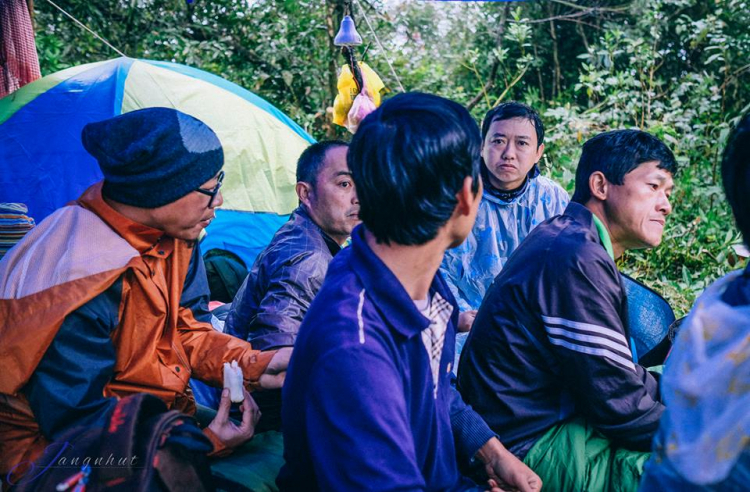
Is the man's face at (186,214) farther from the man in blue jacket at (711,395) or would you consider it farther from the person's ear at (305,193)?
the man in blue jacket at (711,395)

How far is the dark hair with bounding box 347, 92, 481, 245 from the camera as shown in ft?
4.44

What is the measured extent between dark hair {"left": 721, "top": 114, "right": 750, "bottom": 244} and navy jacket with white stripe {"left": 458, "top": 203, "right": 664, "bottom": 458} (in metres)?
0.69

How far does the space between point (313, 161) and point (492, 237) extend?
135 centimetres

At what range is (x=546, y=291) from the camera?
1985 millimetres

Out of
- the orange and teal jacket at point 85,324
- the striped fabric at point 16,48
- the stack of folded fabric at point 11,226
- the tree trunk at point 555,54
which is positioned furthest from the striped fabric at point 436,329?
the tree trunk at point 555,54

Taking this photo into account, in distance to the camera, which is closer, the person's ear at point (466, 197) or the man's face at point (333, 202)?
the person's ear at point (466, 197)

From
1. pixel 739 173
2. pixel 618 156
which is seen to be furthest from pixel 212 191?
pixel 739 173

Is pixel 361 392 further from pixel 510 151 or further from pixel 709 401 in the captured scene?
pixel 510 151

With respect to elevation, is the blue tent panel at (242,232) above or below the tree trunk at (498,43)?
below

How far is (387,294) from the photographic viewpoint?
139 cm

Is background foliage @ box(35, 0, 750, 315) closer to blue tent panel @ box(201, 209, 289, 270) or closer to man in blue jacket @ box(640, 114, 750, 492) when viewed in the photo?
blue tent panel @ box(201, 209, 289, 270)

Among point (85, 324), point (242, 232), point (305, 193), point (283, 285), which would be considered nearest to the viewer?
point (85, 324)

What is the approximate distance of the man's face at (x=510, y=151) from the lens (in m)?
3.70

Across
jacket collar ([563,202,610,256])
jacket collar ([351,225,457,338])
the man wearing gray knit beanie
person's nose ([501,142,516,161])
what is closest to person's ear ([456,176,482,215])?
jacket collar ([351,225,457,338])
